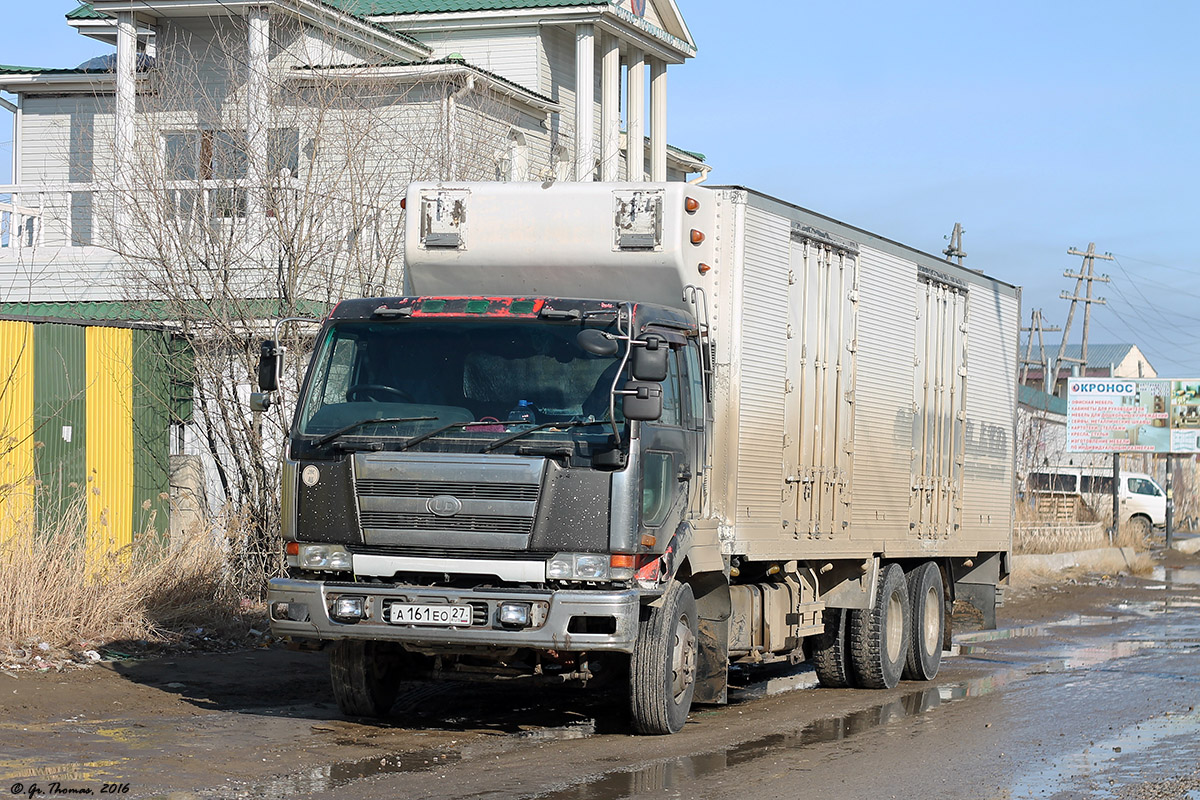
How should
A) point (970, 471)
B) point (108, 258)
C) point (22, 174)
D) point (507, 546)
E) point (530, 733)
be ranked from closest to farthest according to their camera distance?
point (507, 546), point (530, 733), point (970, 471), point (108, 258), point (22, 174)

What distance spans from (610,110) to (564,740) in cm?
2125

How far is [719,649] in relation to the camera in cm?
1030

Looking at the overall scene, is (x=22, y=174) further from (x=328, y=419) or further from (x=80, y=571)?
(x=328, y=419)

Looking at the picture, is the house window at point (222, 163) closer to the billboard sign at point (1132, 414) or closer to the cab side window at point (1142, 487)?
the billboard sign at point (1132, 414)

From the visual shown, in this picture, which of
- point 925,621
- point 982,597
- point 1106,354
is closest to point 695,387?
point 925,621

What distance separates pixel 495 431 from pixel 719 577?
7.68 feet

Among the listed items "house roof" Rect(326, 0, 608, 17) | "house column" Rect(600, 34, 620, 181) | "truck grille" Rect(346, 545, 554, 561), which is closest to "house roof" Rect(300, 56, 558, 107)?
"house column" Rect(600, 34, 620, 181)

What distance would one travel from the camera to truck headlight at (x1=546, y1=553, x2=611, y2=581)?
28.1ft

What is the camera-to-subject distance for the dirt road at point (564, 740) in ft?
25.9

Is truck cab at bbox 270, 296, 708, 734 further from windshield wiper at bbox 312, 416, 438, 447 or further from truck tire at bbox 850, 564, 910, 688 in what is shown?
truck tire at bbox 850, 564, 910, 688

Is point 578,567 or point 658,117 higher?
point 658,117

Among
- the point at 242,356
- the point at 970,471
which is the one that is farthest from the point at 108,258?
the point at 970,471

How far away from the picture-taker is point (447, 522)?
8602 millimetres

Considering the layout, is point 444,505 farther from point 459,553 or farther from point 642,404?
point 642,404
